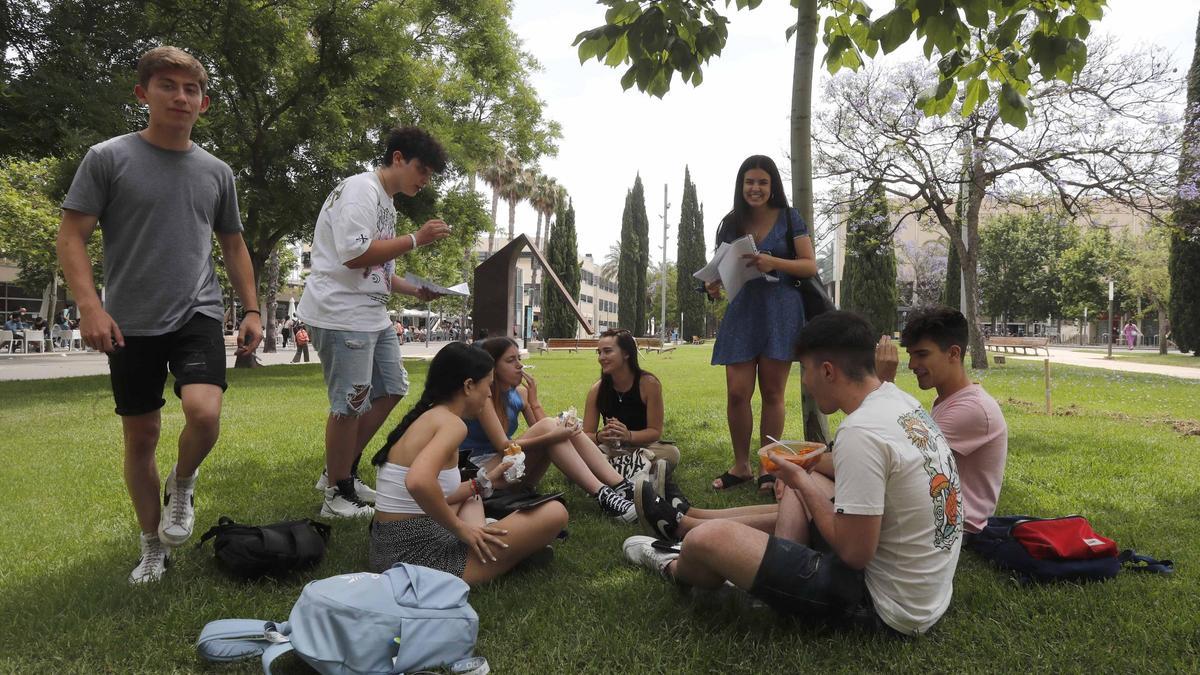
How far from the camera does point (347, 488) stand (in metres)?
4.18

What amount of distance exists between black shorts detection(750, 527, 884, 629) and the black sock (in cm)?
263

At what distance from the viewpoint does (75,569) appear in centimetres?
322

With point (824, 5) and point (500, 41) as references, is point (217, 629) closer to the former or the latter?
point (824, 5)

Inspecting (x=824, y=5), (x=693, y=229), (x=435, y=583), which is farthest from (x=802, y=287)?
(x=693, y=229)

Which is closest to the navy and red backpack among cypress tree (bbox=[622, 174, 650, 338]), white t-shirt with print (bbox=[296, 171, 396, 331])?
white t-shirt with print (bbox=[296, 171, 396, 331])

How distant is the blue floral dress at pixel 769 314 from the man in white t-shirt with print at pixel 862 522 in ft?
6.65

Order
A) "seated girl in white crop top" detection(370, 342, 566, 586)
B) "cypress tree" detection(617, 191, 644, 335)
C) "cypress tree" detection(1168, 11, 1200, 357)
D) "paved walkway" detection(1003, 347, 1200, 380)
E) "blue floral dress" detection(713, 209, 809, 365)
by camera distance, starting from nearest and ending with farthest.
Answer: "seated girl in white crop top" detection(370, 342, 566, 586) → "blue floral dress" detection(713, 209, 809, 365) → "paved walkway" detection(1003, 347, 1200, 380) → "cypress tree" detection(1168, 11, 1200, 357) → "cypress tree" detection(617, 191, 644, 335)

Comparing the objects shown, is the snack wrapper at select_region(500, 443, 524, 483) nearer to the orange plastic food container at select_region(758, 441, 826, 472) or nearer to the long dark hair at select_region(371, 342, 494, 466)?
the long dark hair at select_region(371, 342, 494, 466)

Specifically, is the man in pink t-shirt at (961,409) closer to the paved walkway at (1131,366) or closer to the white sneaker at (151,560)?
the white sneaker at (151,560)

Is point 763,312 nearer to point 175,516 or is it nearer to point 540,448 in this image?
point 540,448

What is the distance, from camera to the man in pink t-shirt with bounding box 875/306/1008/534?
3031mm

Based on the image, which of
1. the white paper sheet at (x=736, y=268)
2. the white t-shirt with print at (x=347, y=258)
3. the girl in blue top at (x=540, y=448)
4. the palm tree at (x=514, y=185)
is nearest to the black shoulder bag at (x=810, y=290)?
the white paper sheet at (x=736, y=268)

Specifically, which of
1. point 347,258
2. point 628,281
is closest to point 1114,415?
point 347,258

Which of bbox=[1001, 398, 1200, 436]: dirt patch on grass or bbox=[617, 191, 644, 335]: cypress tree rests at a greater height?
bbox=[617, 191, 644, 335]: cypress tree
